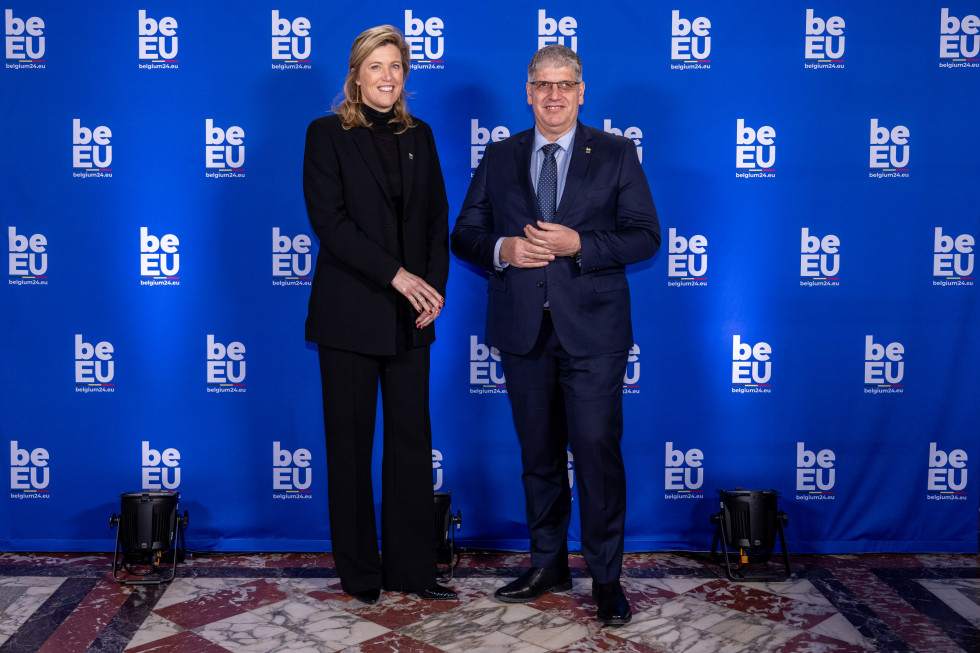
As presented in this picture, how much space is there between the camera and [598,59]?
3.50 metres

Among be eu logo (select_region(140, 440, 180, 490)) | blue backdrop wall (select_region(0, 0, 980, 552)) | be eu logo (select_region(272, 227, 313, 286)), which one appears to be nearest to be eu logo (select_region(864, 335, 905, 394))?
blue backdrop wall (select_region(0, 0, 980, 552))

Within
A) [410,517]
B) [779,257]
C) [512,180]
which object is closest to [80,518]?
[410,517]

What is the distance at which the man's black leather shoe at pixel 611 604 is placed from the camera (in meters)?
2.76

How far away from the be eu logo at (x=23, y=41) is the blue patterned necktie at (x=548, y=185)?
223 cm

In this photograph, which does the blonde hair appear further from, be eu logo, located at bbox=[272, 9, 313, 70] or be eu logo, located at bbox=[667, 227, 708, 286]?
be eu logo, located at bbox=[667, 227, 708, 286]

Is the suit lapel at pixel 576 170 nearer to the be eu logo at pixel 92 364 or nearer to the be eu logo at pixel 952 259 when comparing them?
the be eu logo at pixel 952 259

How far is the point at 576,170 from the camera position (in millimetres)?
2879

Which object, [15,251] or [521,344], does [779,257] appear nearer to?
[521,344]

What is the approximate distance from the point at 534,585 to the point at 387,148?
1676mm

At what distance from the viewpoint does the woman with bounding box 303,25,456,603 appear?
9.47 ft

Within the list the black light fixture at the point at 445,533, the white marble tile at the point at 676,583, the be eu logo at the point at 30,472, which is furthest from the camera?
the be eu logo at the point at 30,472

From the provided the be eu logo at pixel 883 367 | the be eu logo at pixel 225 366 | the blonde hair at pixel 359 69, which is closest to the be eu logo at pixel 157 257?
the be eu logo at pixel 225 366

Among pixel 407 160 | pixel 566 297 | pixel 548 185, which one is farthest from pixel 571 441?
pixel 407 160

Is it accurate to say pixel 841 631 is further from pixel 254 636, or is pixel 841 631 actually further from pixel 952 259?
pixel 254 636
